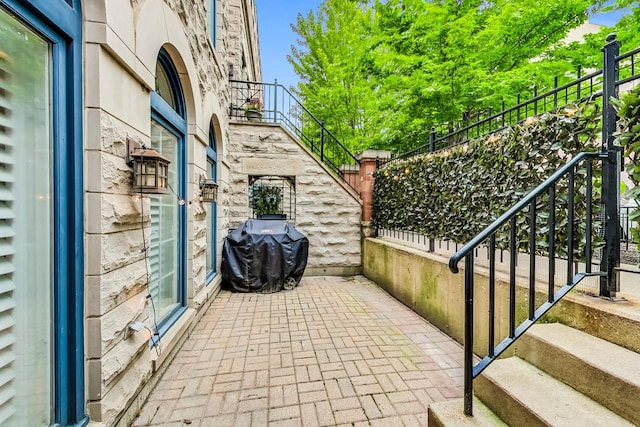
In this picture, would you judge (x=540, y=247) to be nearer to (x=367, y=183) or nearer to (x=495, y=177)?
(x=495, y=177)

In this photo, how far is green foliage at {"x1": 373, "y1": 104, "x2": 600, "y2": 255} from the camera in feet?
7.72

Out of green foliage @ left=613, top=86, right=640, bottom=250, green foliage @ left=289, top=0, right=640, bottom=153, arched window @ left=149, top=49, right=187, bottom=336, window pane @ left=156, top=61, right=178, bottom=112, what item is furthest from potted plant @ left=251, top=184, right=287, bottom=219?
green foliage @ left=613, top=86, right=640, bottom=250

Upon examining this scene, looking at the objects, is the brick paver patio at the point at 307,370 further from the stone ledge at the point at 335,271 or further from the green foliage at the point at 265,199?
the green foliage at the point at 265,199

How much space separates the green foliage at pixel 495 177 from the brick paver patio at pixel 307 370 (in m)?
1.36

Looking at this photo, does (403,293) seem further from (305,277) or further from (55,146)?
(55,146)

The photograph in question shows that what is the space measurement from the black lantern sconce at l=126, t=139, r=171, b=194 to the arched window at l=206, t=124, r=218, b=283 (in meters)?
2.91

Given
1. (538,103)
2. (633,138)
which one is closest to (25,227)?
(633,138)

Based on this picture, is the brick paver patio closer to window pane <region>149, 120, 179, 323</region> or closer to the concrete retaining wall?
the concrete retaining wall

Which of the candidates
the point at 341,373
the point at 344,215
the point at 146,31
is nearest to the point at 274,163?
the point at 344,215

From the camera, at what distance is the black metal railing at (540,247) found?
1756mm

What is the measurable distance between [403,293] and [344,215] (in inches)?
98.4

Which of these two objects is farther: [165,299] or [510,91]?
[510,91]

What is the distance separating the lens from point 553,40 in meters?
6.39

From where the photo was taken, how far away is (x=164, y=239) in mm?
3012
